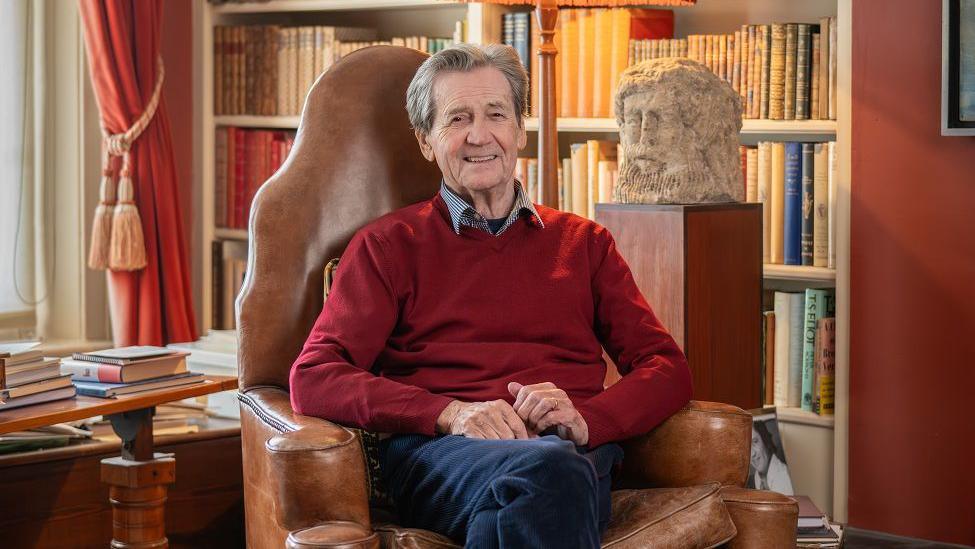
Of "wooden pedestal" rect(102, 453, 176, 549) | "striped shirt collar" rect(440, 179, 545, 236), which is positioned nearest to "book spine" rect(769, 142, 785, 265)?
"striped shirt collar" rect(440, 179, 545, 236)

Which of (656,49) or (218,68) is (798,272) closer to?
(656,49)

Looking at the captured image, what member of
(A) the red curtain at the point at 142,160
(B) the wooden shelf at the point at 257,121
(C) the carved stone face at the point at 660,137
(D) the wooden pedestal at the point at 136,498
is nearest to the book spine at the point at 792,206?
(C) the carved stone face at the point at 660,137

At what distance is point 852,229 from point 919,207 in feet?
0.57

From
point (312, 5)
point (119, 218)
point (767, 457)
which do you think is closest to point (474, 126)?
point (767, 457)

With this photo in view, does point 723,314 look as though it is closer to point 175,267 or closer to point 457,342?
point 457,342

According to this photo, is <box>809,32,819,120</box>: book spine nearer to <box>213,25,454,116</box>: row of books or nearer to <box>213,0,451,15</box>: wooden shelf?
<box>213,0,451,15</box>: wooden shelf

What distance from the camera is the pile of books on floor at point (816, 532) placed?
2.58 metres

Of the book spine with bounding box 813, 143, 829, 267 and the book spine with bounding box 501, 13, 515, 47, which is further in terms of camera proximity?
the book spine with bounding box 501, 13, 515, 47

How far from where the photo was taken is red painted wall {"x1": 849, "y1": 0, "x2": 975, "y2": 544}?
119 inches

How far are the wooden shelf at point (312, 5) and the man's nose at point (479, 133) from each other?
1.51m

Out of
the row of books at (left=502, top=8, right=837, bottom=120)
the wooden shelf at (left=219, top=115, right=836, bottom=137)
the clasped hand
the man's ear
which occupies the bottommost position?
the clasped hand

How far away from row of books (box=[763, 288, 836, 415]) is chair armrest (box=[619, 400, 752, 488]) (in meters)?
1.26

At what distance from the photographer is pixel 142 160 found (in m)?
3.72

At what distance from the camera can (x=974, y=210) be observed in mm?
2990
